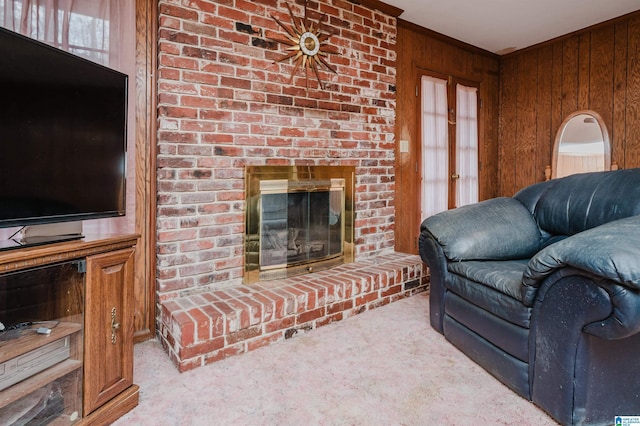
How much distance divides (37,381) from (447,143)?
376 cm

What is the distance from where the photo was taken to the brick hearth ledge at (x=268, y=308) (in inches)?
70.7

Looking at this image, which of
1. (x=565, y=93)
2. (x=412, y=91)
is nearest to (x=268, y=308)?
(x=412, y=91)

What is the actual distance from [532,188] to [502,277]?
103 cm

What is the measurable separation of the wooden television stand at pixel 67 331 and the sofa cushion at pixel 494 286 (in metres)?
1.54

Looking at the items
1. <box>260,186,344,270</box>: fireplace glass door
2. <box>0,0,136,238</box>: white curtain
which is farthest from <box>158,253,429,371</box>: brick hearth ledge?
<box>0,0,136,238</box>: white curtain

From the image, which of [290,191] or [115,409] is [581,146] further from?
[115,409]

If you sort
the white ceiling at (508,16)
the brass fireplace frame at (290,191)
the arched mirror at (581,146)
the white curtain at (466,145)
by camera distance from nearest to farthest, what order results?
the brass fireplace frame at (290,191) → the white ceiling at (508,16) → the arched mirror at (581,146) → the white curtain at (466,145)

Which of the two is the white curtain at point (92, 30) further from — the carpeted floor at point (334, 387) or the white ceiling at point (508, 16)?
the white ceiling at point (508, 16)

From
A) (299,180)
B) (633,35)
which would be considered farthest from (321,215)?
(633,35)

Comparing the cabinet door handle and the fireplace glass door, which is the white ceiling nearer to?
the fireplace glass door

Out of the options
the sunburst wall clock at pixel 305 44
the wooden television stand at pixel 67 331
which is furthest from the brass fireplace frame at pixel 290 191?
the wooden television stand at pixel 67 331

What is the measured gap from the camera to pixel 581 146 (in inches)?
146

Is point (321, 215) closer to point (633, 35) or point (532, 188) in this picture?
point (532, 188)

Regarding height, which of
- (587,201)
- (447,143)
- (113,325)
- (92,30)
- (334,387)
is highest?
(92,30)
